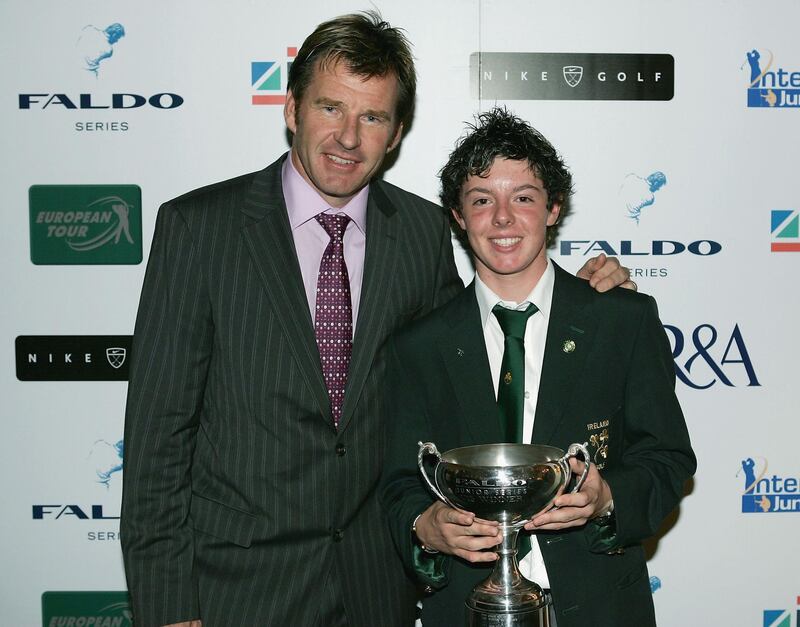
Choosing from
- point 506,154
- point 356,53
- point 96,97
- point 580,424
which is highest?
point 96,97

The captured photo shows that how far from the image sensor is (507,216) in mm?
1760

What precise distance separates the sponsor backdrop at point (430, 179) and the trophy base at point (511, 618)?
1.42 metres

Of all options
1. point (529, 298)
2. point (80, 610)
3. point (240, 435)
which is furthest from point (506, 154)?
point (80, 610)

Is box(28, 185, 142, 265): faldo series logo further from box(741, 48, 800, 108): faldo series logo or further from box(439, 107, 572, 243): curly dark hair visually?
box(741, 48, 800, 108): faldo series logo

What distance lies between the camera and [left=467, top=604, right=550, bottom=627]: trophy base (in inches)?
56.2

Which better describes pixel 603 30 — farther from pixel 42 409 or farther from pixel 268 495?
pixel 42 409

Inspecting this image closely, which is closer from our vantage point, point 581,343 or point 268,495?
point 581,343

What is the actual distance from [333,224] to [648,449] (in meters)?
0.81

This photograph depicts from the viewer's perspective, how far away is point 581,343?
5.68ft

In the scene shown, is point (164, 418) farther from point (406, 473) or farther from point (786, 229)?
point (786, 229)

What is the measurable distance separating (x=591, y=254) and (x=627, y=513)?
127cm

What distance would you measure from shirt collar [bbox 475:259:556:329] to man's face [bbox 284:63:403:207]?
359 mm

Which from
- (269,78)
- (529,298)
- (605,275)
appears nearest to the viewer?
(529,298)

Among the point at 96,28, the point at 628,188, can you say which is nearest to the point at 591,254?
the point at 628,188
